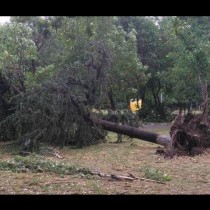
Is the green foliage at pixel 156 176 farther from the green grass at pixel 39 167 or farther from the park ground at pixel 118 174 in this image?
the green grass at pixel 39 167

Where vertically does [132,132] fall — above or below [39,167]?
above

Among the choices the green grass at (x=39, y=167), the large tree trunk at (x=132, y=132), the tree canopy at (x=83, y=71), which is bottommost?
the green grass at (x=39, y=167)

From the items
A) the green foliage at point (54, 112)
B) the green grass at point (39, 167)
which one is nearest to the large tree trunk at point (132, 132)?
the green foliage at point (54, 112)

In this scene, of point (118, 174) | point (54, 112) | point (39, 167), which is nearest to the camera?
point (118, 174)

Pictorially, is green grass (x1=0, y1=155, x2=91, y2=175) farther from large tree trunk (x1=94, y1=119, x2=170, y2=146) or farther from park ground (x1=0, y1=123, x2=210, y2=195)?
large tree trunk (x1=94, y1=119, x2=170, y2=146)

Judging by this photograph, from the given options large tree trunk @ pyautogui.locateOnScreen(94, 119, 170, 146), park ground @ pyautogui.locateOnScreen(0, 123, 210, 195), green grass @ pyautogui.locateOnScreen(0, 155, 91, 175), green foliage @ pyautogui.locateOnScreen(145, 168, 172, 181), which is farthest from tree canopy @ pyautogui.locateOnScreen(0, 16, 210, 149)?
green foliage @ pyautogui.locateOnScreen(145, 168, 172, 181)

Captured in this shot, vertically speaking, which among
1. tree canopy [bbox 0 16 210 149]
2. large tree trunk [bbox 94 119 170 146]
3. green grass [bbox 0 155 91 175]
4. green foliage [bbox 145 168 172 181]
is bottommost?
green grass [bbox 0 155 91 175]

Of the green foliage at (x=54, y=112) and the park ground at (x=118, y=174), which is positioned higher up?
the green foliage at (x=54, y=112)

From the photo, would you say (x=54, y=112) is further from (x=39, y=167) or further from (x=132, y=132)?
(x=39, y=167)

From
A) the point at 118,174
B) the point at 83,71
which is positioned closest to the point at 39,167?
the point at 118,174

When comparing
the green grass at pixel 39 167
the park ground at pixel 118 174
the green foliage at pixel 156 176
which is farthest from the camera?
the green grass at pixel 39 167

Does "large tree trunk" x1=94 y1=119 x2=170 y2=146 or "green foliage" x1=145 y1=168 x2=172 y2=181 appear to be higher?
"large tree trunk" x1=94 y1=119 x2=170 y2=146
